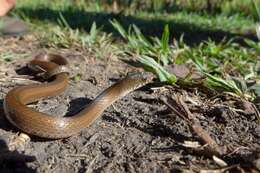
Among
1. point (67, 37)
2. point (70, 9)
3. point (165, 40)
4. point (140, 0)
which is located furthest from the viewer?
point (140, 0)

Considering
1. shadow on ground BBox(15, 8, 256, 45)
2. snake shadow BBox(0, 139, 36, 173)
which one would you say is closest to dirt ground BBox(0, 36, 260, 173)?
snake shadow BBox(0, 139, 36, 173)

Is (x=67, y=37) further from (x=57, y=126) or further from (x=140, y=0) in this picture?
(x=140, y=0)

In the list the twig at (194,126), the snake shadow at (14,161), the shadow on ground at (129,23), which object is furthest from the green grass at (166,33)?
the snake shadow at (14,161)

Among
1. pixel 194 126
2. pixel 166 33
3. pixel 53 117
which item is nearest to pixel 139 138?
pixel 194 126

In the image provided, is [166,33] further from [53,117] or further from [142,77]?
[53,117]

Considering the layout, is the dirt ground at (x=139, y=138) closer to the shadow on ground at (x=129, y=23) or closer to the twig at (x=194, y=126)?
the twig at (x=194, y=126)

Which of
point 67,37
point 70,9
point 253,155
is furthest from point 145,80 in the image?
point 70,9

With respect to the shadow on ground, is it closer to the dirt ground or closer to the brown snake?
the brown snake
